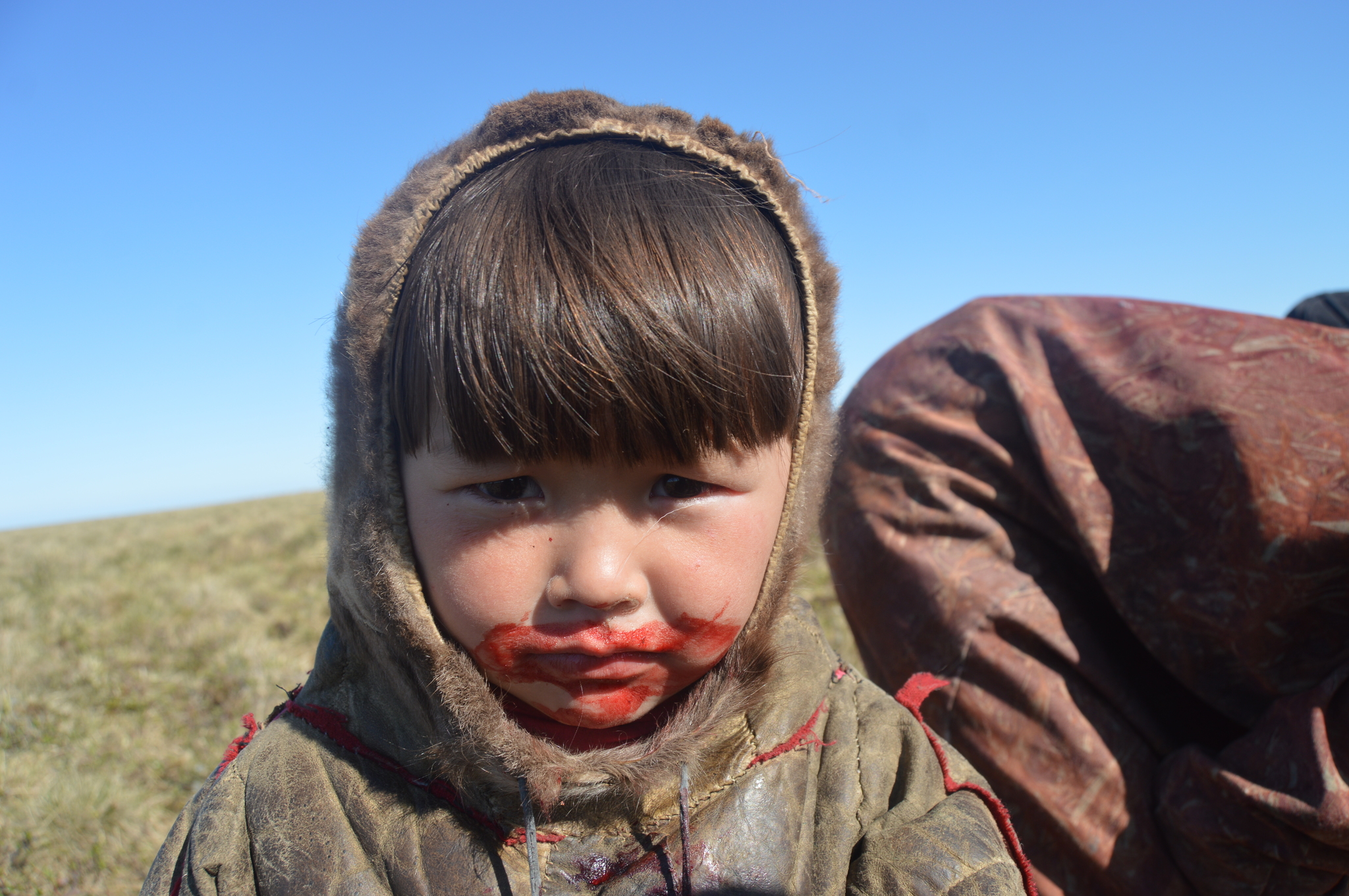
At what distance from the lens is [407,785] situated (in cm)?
155

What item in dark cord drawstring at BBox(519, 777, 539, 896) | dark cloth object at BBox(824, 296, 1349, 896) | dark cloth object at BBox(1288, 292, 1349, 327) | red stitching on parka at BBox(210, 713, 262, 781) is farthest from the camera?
dark cloth object at BBox(1288, 292, 1349, 327)

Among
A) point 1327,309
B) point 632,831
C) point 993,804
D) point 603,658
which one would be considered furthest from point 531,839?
point 1327,309

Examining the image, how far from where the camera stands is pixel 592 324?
Result: 4.09 feet

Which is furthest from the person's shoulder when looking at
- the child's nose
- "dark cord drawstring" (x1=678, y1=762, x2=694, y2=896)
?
the child's nose

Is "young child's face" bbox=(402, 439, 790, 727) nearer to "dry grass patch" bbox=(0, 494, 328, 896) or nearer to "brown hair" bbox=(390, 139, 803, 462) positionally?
"brown hair" bbox=(390, 139, 803, 462)

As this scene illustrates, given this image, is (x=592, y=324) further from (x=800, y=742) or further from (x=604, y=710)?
(x=800, y=742)

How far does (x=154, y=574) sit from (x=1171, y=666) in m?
9.86

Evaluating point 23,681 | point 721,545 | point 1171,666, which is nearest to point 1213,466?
point 1171,666

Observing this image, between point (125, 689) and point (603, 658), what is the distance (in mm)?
4662

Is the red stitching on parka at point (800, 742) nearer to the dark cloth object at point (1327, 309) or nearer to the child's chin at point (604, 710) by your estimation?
the child's chin at point (604, 710)

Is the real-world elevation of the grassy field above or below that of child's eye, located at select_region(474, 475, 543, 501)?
below

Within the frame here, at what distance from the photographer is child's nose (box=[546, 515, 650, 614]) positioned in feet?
4.11

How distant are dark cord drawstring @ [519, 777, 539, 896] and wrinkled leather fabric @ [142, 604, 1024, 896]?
59mm

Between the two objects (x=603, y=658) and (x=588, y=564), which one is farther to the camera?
(x=603, y=658)
